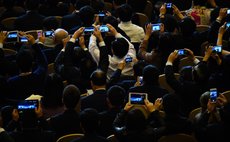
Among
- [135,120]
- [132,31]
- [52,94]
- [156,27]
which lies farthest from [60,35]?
[135,120]

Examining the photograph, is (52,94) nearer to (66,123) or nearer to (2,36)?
(66,123)

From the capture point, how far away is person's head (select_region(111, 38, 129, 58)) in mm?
8331

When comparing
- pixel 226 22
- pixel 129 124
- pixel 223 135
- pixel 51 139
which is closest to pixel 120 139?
pixel 129 124

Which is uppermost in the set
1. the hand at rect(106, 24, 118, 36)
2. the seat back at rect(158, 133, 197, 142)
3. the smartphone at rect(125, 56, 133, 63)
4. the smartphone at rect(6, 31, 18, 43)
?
the hand at rect(106, 24, 118, 36)

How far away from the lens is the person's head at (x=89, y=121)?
6.23 meters

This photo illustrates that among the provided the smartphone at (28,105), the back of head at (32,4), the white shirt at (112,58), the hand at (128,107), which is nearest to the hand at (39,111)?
the smartphone at (28,105)

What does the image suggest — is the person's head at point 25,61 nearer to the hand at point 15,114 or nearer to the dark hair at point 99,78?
the dark hair at point 99,78

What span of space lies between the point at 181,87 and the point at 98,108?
120 cm

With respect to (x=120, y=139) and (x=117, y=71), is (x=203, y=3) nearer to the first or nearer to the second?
(x=117, y=71)

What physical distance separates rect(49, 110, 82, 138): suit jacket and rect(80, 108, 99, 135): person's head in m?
0.54

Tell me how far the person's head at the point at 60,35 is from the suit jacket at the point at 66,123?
8.34 feet

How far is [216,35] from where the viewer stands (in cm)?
972

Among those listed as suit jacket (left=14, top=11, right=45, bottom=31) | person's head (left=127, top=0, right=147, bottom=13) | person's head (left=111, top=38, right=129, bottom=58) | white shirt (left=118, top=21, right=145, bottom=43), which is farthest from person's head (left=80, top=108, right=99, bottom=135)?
person's head (left=127, top=0, right=147, bottom=13)

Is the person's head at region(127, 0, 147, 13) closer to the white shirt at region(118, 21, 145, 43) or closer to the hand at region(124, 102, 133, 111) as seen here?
the white shirt at region(118, 21, 145, 43)
